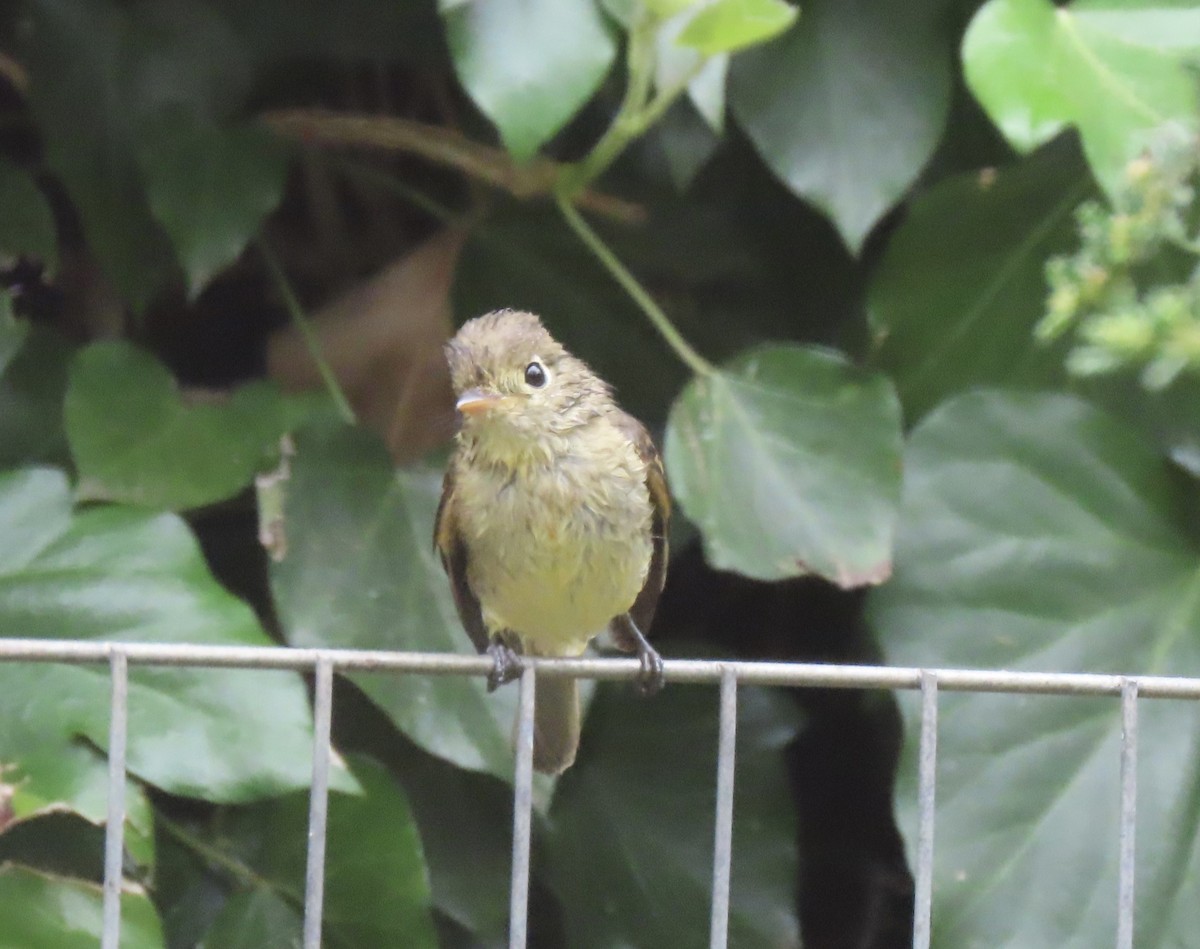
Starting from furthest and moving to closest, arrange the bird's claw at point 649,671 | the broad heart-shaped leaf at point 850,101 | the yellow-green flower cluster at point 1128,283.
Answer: the broad heart-shaped leaf at point 850,101, the yellow-green flower cluster at point 1128,283, the bird's claw at point 649,671

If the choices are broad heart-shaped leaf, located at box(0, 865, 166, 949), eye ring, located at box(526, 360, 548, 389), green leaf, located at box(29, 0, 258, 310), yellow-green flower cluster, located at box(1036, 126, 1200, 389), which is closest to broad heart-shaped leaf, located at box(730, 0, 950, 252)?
yellow-green flower cluster, located at box(1036, 126, 1200, 389)

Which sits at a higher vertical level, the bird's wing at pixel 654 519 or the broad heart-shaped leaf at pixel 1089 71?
the broad heart-shaped leaf at pixel 1089 71

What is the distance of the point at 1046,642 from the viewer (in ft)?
6.83

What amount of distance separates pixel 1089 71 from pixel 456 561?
0.94 metres

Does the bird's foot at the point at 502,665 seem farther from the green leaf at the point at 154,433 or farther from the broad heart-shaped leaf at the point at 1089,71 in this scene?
the broad heart-shaped leaf at the point at 1089,71

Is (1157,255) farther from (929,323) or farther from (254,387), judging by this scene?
(254,387)

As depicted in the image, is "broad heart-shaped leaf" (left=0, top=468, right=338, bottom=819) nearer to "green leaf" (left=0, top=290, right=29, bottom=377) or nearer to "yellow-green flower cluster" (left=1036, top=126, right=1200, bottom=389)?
"green leaf" (left=0, top=290, right=29, bottom=377)

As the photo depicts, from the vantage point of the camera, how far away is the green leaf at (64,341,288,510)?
2088 millimetres

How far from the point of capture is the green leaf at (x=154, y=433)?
2.09 meters

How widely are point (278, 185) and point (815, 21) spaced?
0.75m

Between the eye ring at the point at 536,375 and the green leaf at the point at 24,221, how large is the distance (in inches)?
31.5

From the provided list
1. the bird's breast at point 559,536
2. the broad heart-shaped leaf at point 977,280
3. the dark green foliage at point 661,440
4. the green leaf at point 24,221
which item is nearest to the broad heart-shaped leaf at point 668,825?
Answer: the dark green foliage at point 661,440

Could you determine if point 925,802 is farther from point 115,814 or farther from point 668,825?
point 668,825

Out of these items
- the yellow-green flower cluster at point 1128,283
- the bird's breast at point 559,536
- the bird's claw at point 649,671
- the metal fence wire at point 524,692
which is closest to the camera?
the metal fence wire at point 524,692
